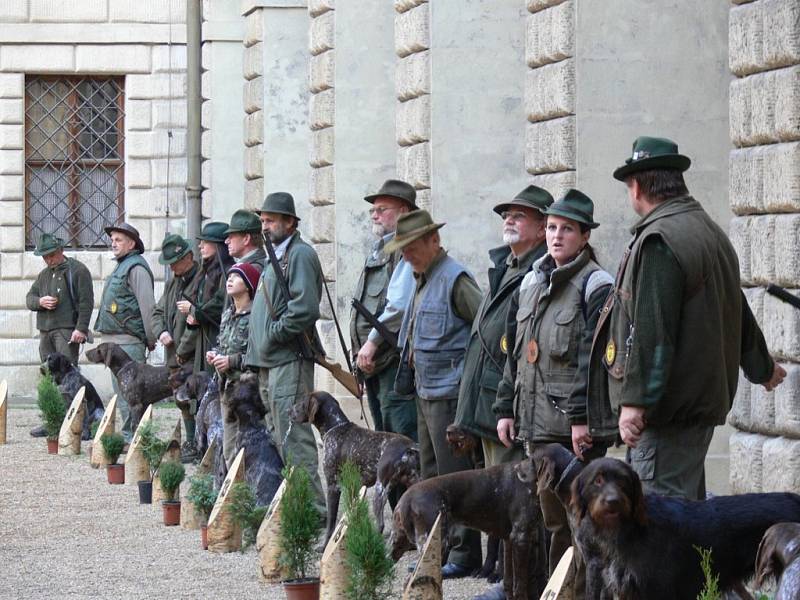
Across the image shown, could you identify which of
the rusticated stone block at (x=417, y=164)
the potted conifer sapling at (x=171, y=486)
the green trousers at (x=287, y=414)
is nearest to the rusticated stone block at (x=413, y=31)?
the rusticated stone block at (x=417, y=164)

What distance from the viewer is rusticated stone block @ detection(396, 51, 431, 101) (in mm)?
13398

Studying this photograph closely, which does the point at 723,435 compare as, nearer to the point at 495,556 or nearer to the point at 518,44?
the point at 495,556

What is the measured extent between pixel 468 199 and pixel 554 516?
20.7 feet

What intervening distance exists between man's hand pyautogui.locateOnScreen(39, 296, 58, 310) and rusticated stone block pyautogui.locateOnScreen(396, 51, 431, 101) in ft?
18.7

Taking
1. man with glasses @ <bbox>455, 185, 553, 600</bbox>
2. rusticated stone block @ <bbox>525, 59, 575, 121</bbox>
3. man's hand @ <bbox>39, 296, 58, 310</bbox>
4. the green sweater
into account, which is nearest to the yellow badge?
man with glasses @ <bbox>455, 185, 553, 600</bbox>

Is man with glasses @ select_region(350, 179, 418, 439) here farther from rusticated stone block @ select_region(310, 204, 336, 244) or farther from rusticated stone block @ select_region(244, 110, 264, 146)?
rusticated stone block @ select_region(244, 110, 264, 146)

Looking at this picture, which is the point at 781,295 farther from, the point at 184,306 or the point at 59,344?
the point at 59,344

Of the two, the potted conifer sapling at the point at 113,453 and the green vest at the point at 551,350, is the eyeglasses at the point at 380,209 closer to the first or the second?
the green vest at the point at 551,350

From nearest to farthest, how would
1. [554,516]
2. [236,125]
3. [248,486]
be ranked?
[554,516], [248,486], [236,125]

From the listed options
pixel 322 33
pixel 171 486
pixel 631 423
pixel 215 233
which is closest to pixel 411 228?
pixel 171 486

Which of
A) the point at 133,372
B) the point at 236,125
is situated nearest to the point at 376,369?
the point at 133,372

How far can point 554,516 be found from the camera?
7.25 m

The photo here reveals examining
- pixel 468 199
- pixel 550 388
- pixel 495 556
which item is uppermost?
pixel 468 199

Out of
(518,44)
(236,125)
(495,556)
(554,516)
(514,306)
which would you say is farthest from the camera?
(236,125)
